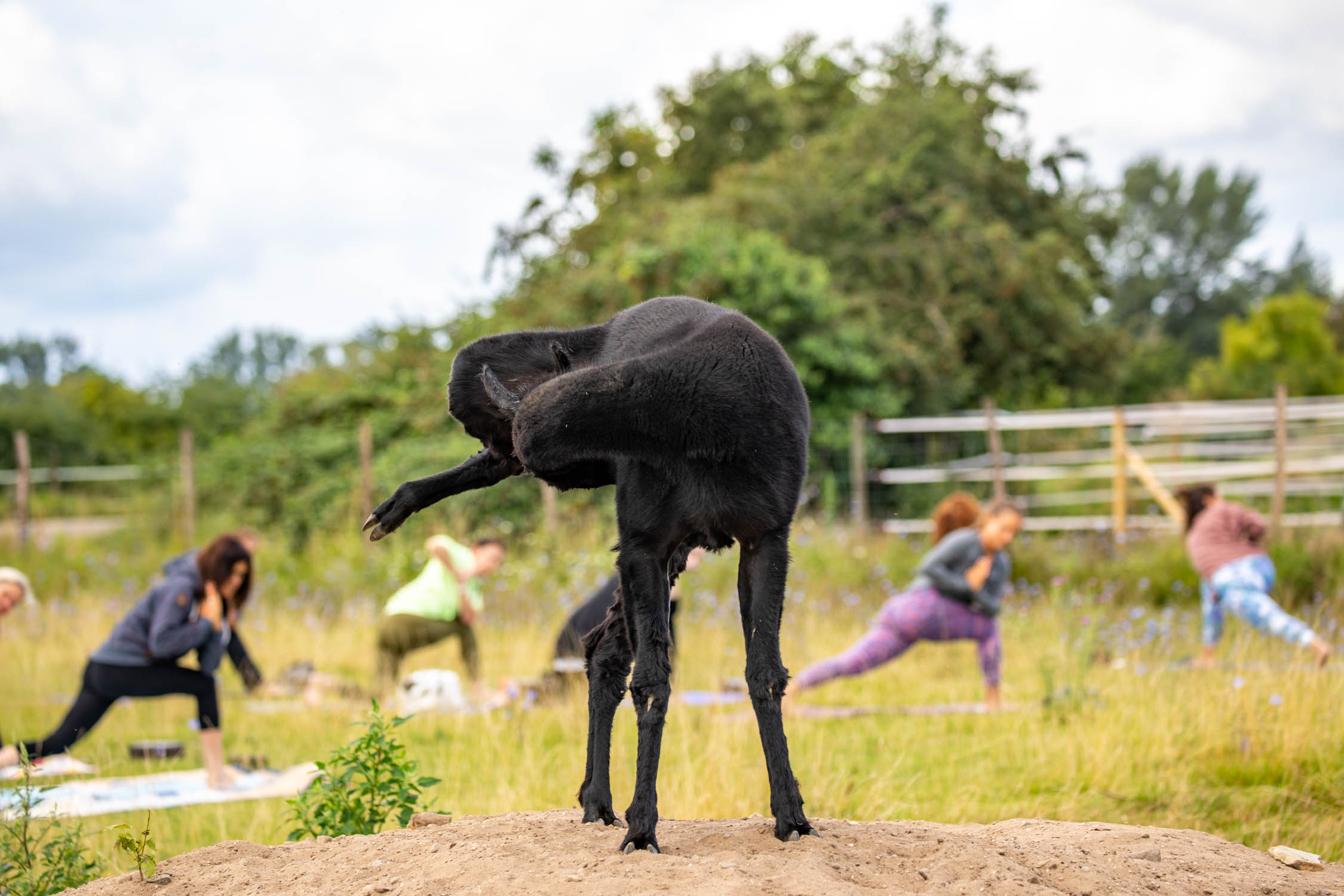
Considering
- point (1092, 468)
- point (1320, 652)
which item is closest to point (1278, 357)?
point (1092, 468)

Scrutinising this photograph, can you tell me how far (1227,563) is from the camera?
8312 millimetres

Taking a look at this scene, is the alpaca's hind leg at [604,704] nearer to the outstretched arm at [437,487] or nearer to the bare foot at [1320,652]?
the outstretched arm at [437,487]

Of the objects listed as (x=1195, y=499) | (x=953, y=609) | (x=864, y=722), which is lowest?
(x=864, y=722)

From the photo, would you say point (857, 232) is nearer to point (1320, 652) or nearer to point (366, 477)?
point (366, 477)

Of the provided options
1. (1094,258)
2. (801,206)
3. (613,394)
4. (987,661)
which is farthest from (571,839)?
(1094,258)

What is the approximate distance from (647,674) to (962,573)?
17.6 feet

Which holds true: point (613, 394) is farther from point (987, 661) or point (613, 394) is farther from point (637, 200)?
point (637, 200)

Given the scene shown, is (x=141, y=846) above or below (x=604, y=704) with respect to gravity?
below

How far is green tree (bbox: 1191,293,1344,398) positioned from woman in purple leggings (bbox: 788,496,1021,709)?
21.0 meters

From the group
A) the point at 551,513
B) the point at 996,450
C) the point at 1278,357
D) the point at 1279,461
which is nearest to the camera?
the point at 1279,461

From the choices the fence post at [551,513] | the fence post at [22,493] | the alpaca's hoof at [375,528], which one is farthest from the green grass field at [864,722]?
the fence post at [22,493]

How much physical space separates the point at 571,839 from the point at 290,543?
13474 mm

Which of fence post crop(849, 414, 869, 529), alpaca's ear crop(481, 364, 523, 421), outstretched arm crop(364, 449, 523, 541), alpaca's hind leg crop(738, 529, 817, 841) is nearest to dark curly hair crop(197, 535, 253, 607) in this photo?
outstretched arm crop(364, 449, 523, 541)

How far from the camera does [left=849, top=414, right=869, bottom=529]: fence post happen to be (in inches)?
561
